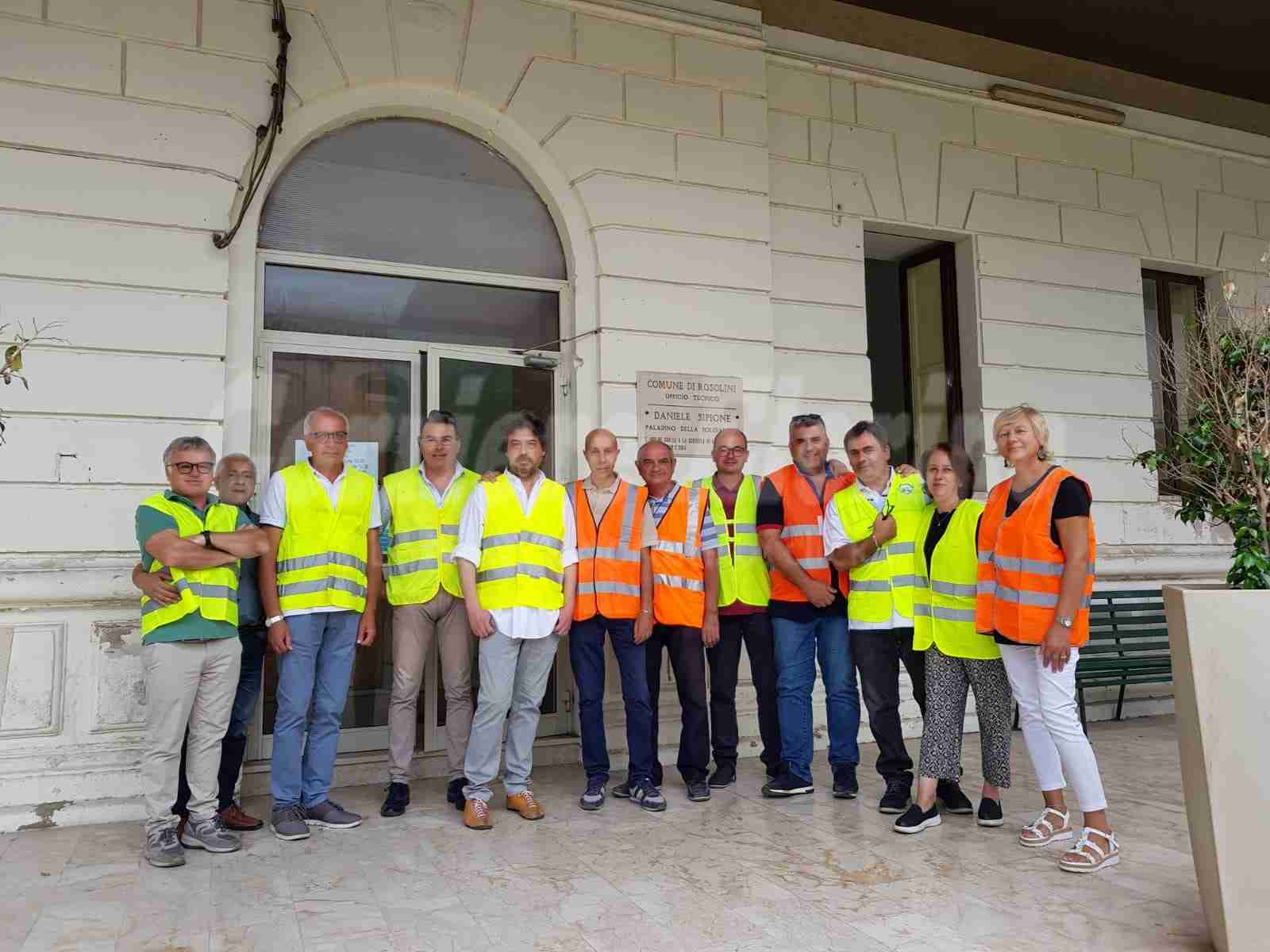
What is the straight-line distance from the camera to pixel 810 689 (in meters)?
5.18

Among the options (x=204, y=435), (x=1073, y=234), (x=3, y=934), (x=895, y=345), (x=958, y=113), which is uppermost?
(x=958, y=113)

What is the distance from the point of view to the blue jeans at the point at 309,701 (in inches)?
182

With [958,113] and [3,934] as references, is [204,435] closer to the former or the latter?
[3,934]

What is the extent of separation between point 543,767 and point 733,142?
4078mm

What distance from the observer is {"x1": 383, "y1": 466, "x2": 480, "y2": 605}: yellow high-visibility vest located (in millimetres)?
5039

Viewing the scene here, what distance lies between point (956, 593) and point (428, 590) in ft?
8.09

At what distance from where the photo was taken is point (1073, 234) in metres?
8.02

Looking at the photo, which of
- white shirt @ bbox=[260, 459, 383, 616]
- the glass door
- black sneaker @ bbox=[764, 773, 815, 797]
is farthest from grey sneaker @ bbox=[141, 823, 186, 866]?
black sneaker @ bbox=[764, 773, 815, 797]

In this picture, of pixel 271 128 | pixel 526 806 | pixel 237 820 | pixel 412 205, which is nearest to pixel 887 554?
pixel 526 806

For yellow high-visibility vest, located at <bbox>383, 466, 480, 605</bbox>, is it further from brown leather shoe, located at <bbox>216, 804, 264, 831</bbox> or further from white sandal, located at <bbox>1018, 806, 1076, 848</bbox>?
white sandal, located at <bbox>1018, 806, 1076, 848</bbox>

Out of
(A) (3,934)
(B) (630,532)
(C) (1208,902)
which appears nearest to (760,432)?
(B) (630,532)

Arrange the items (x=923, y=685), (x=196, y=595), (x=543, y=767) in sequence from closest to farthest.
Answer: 1. (x=196, y=595)
2. (x=923, y=685)
3. (x=543, y=767)

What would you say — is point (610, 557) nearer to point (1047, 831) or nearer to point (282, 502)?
point (282, 502)

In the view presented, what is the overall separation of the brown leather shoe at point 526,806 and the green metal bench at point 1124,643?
3836mm
